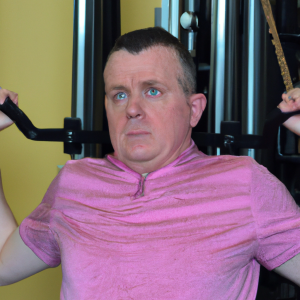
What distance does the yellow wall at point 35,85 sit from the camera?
144 cm

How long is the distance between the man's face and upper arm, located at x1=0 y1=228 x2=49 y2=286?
1.02ft

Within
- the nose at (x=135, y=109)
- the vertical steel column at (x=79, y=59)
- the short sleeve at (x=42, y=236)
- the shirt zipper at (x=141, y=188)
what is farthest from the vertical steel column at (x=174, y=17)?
the short sleeve at (x=42, y=236)

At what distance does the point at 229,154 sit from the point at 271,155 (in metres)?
0.12

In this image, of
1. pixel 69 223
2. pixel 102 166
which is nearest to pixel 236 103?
pixel 102 166

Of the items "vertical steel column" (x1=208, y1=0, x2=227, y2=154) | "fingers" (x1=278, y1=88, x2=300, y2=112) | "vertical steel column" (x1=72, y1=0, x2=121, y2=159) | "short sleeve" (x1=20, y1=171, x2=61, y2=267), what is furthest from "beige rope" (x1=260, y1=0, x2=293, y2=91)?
"short sleeve" (x1=20, y1=171, x2=61, y2=267)

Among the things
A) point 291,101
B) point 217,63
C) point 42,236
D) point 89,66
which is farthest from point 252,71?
point 42,236

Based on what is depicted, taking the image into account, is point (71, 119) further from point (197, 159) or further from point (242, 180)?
point (242, 180)

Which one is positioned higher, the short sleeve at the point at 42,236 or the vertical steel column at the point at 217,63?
the vertical steel column at the point at 217,63

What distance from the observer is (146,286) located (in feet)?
2.42

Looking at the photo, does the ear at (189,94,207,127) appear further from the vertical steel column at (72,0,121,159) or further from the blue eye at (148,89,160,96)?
the vertical steel column at (72,0,121,159)

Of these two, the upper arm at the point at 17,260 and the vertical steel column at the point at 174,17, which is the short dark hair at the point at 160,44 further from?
the upper arm at the point at 17,260

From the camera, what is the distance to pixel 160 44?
2.77 feet

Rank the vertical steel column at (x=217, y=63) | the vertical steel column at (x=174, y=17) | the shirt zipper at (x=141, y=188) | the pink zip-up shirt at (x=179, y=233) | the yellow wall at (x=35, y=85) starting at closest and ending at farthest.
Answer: the pink zip-up shirt at (x=179, y=233)
the shirt zipper at (x=141, y=188)
the vertical steel column at (x=217, y=63)
the vertical steel column at (x=174, y=17)
the yellow wall at (x=35, y=85)

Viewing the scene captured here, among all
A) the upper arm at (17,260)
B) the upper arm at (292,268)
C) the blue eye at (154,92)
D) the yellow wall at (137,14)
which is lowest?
the upper arm at (17,260)
